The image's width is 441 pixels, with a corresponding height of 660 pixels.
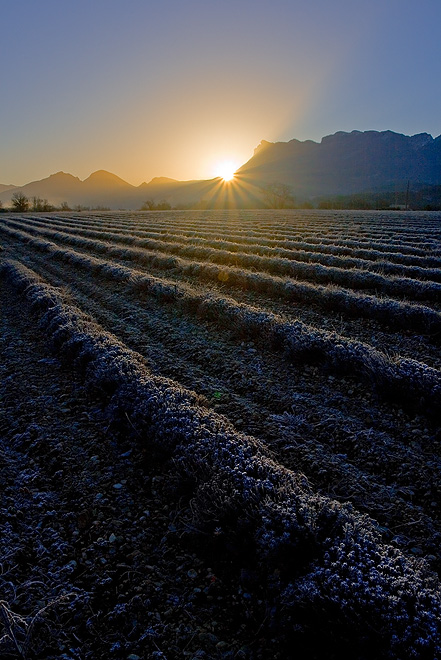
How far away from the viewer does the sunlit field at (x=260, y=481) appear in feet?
9.20

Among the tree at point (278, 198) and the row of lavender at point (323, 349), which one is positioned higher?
the tree at point (278, 198)

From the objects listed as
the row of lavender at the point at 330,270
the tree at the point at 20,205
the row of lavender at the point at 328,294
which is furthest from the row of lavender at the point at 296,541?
the tree at the point at 20,205

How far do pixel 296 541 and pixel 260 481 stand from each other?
2.32 feet

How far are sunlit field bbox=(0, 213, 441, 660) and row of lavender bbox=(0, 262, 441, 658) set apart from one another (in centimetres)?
1

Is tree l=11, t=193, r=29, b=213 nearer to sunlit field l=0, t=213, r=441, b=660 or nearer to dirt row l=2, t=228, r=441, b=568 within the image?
sunlit field l=0, t=213, r=441, b=660

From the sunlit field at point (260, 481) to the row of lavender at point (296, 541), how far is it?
1cm

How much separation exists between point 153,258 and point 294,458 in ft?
52.2

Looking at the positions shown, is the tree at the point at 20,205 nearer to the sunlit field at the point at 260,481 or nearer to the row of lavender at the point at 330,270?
the row of lavender at the point at 330,270

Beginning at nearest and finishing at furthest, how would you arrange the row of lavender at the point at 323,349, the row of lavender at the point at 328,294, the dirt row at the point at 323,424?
the dirt row at the point at 323,424 → the row of lavender at the point at 323,349 → the row of lavender at the point at 328,294

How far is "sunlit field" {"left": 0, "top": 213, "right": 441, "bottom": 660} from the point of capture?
2.80m

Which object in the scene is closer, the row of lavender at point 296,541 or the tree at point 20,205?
A: the row of lavender at point 296,541

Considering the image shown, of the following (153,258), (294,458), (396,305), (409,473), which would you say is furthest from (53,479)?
(153,258)

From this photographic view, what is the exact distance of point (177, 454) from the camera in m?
4.61

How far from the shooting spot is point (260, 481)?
3852 mm
